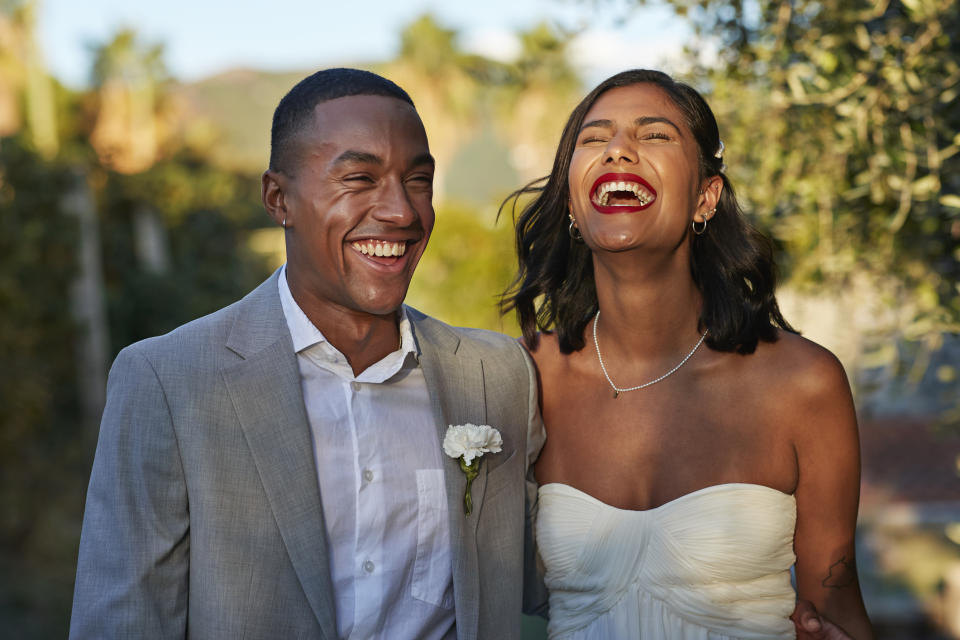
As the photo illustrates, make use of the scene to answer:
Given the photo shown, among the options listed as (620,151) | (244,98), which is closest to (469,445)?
(620,151)

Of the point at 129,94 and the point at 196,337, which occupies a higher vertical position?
the point at 129,94

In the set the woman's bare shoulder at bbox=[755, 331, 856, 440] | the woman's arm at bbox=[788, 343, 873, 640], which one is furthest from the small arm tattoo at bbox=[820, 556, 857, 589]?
the woman's bare shoulder at bbox=[755, 331, 856, 440]

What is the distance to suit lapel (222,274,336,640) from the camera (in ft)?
8.22

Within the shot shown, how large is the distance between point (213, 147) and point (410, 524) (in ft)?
68.6

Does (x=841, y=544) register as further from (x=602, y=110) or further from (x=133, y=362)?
(x=133, y=362)

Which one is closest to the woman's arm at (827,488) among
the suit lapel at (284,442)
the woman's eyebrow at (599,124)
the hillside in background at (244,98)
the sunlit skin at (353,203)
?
the woman's eyebrow at (599,124)

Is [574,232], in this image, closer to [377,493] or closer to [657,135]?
[657,135]

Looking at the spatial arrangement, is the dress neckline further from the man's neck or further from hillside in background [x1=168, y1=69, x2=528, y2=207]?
hillside in background [x1=168, y1=69, x2=528, y2=207]

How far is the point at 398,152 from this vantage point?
273 cm

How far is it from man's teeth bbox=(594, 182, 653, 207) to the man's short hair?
2.31 ft

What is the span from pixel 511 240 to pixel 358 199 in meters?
11.0

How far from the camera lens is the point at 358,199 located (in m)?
2.71

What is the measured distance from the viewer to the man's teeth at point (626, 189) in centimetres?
306

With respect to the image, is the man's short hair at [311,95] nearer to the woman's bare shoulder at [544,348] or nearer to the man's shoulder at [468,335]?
the man's shoulder at [468,335]
